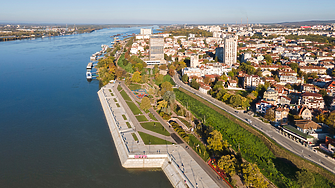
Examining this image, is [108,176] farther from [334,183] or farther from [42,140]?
[334,183]

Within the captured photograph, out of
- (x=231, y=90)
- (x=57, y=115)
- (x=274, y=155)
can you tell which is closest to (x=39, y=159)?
(x=57, y=115)


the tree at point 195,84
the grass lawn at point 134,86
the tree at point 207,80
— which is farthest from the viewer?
the grass lawn at point 134,86

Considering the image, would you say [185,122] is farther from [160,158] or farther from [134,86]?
[134,86]

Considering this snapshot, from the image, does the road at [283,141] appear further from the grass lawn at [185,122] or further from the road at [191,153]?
the road at [191,153]

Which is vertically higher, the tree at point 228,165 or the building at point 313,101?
the building at point 313,101

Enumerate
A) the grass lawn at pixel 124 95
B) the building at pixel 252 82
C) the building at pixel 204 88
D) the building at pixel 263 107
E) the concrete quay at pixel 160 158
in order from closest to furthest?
the concrete quay at pixel 160 158, the building at pixel 263 107, the grass lawn at pixel 124 95, the building at pixel 204 88, the building at pixel 252 82

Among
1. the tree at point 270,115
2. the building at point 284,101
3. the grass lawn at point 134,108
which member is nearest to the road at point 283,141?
the tree at point 270,115

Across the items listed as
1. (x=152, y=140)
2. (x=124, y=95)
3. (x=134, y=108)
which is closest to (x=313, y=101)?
(x=152, y=140)
